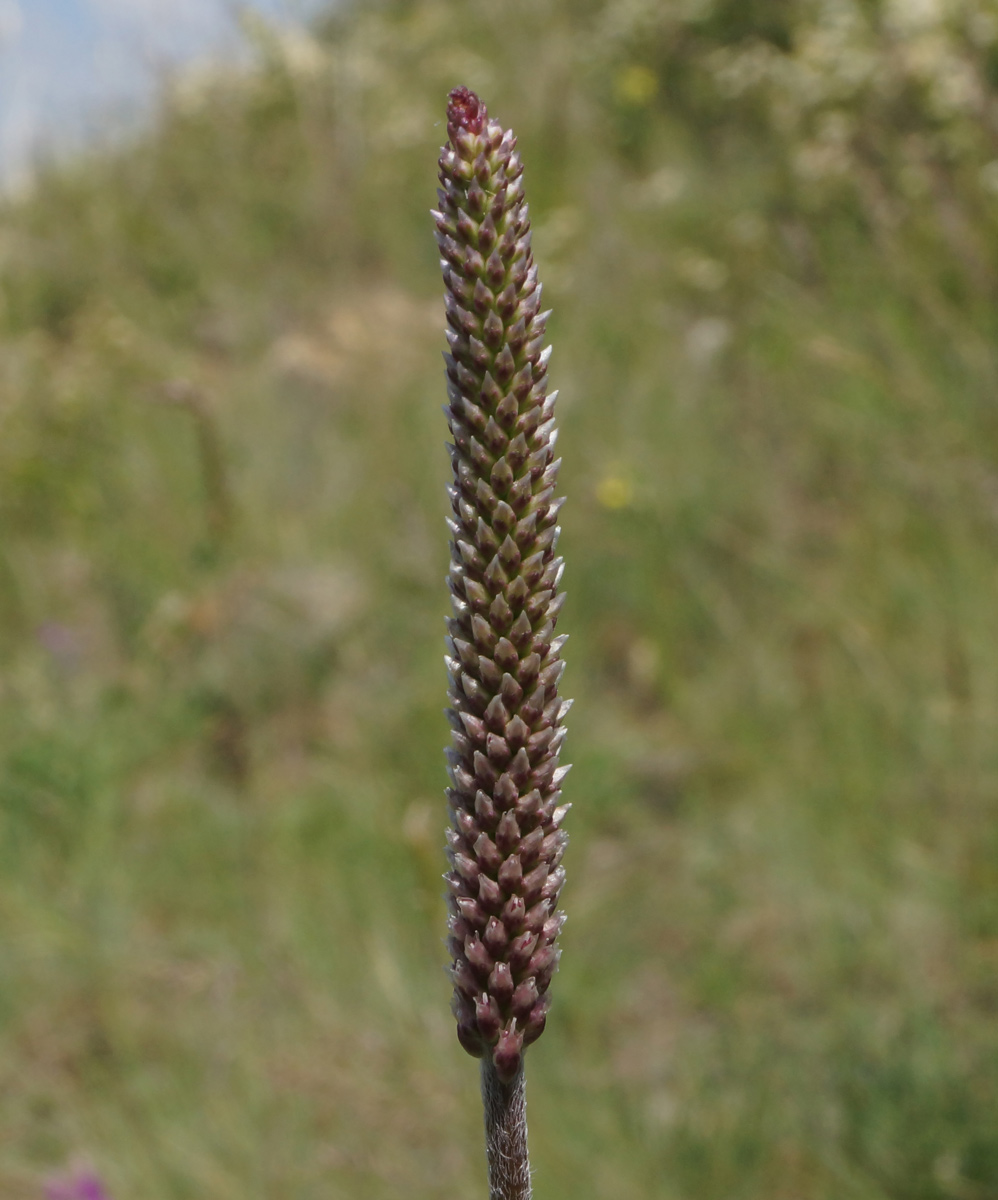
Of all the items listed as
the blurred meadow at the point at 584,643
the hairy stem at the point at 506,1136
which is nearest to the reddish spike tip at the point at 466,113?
the hairy stem at the point at 506,1136

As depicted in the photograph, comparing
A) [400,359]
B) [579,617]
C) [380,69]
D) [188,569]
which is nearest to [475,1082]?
[579,617]

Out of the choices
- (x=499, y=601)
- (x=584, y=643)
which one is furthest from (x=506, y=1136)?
(x=584, y=643)

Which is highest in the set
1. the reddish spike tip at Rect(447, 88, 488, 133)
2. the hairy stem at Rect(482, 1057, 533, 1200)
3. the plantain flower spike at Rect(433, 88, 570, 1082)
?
the reddish spike tip at Rect(447, 88, 488, 133)

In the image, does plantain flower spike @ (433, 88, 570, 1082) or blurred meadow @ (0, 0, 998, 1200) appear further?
blurred meadow @ (0, 0, 998, 1200)

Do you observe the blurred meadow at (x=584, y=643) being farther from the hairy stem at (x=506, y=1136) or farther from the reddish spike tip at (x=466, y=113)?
the reddish spike tip at (x=466, y=113)

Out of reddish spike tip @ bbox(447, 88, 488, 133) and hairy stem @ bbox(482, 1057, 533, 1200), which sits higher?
reddish spike tip @ bbox(447, 88, 488, 133)

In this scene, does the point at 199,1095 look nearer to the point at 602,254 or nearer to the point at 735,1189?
the point at 735,1189

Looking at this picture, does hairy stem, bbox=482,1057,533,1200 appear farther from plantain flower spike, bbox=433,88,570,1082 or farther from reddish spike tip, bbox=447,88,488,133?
reddish spike tip, bbox=447,88,488,133

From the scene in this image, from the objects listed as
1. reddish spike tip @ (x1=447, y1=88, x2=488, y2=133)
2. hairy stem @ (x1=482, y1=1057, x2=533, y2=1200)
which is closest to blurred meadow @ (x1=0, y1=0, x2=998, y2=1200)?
hairy stem @ (x1=482, y1=1057, x2=533, y2=1200)
